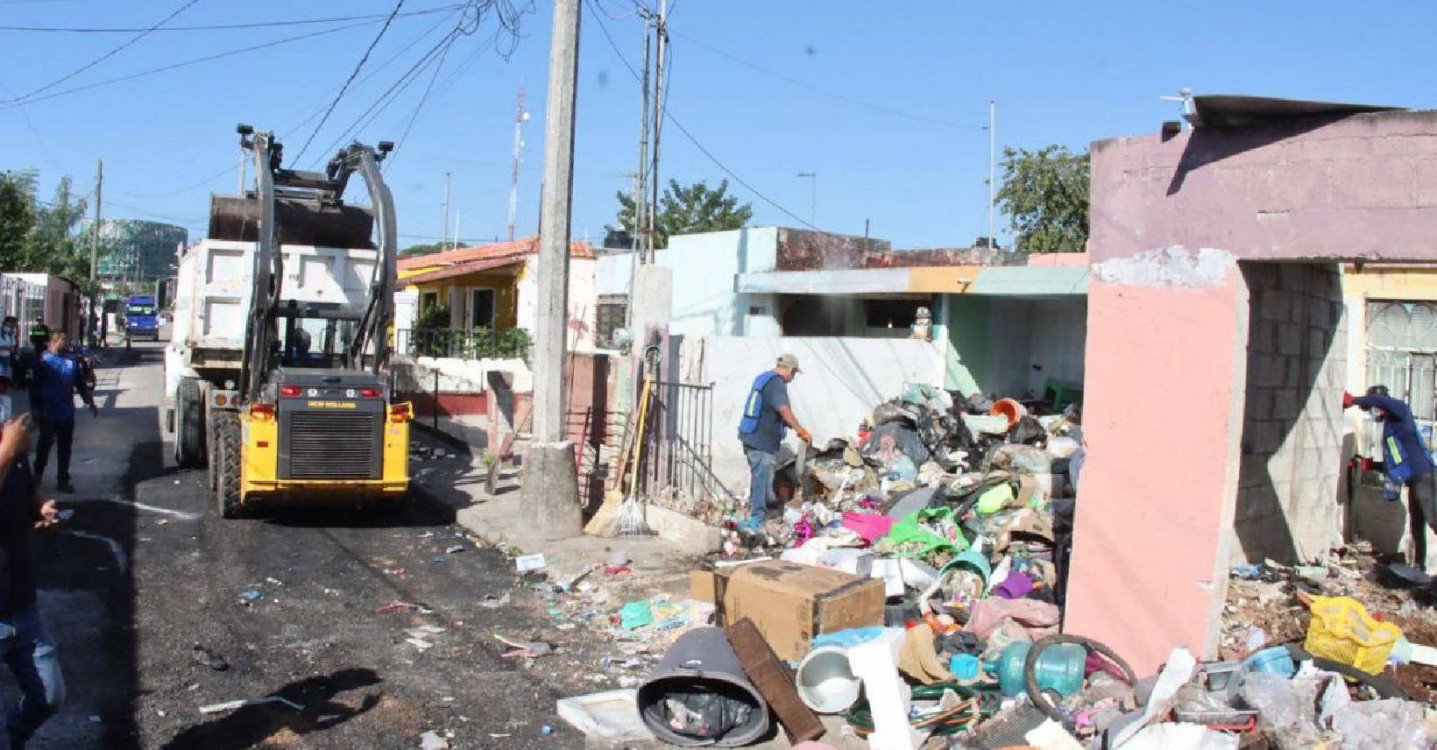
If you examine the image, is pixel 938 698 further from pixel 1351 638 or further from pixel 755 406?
pixel 755 406

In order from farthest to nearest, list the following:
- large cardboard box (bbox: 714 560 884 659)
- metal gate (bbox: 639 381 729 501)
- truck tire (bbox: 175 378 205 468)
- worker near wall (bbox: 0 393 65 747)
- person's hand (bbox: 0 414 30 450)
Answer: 1. truck tire (bbox: 175 378 205 468)
2. metal gate (bbox: 639 381 729 501)
3. large cardboard box (bbox: 714 560 884 659)
4. worker near wall (bbox: 0 393 65 747)
5. person's hand (bbox: 0 414 30 450)

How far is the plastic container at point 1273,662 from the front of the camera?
5.38 m

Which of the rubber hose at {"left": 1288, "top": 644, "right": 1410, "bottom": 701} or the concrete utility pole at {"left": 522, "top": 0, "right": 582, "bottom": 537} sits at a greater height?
the concrete utility pole at {"left": 522, "top": 0, "right": 582, "bottom": 537}

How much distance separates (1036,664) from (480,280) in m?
23.0

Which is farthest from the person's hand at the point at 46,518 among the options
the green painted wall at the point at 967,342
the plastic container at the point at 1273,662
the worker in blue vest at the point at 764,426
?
the green painted wall at the point at 967,342

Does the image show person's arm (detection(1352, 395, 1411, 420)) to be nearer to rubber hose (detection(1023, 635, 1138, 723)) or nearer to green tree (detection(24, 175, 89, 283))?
rubber hose (detection(1023, 635, 1138, 723))

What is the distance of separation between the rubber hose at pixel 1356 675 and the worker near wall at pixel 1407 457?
3234 millimetres

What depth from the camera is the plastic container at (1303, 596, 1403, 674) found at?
5.43 metres

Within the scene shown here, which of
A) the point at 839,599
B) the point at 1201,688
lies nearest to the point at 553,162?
the point at 839,599

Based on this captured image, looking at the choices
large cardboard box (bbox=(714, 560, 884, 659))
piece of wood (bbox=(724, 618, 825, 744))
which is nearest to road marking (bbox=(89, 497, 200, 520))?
large cardboard box (bbox=(714, 560, 884, 659))

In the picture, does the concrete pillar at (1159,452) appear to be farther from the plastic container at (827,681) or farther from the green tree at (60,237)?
the green tree at (60,237)

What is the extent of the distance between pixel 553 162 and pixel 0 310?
1878cm

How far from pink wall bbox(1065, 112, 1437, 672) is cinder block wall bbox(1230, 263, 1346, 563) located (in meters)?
0.91

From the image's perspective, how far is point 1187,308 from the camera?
226 inches
